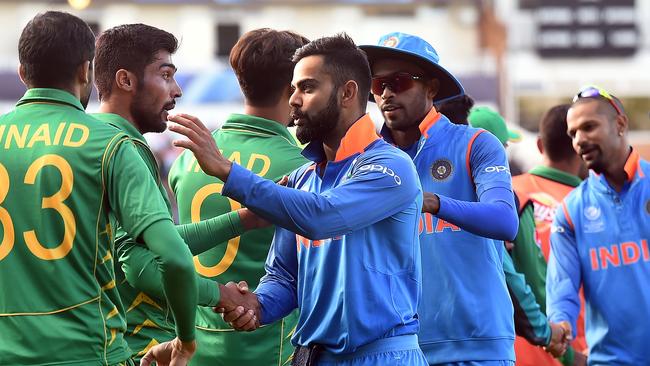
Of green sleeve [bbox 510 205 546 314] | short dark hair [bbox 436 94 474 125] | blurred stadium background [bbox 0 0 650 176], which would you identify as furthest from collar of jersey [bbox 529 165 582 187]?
blurred stadium background [bbox 0 0 650 176]

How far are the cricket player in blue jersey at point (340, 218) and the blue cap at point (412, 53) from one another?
2.69 ft

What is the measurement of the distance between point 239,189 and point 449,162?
59.4 inches

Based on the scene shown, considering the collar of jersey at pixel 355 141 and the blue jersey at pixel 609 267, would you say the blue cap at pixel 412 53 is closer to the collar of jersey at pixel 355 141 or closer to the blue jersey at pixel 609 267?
the collar of jersey at pixel 355 141

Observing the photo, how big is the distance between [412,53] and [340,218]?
1431mm

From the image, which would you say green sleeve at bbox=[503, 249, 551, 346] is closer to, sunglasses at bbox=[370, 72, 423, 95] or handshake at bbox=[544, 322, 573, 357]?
handshake at bbox=[544, 322, 573, 357]

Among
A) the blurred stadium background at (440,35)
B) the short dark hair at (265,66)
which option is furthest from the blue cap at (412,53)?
the blurred stadium background at (440,35)

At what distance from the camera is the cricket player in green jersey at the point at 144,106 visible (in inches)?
209

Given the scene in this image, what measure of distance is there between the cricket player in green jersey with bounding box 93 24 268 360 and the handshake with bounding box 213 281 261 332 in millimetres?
534

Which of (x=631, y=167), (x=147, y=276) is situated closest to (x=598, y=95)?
(x=631, y=167)

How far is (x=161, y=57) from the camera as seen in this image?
540 centimetres

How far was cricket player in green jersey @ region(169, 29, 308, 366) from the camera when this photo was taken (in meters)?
5.70

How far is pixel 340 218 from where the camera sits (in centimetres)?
436

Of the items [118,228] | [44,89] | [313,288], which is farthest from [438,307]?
[44,89]

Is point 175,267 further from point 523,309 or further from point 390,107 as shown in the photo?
point 523,309
